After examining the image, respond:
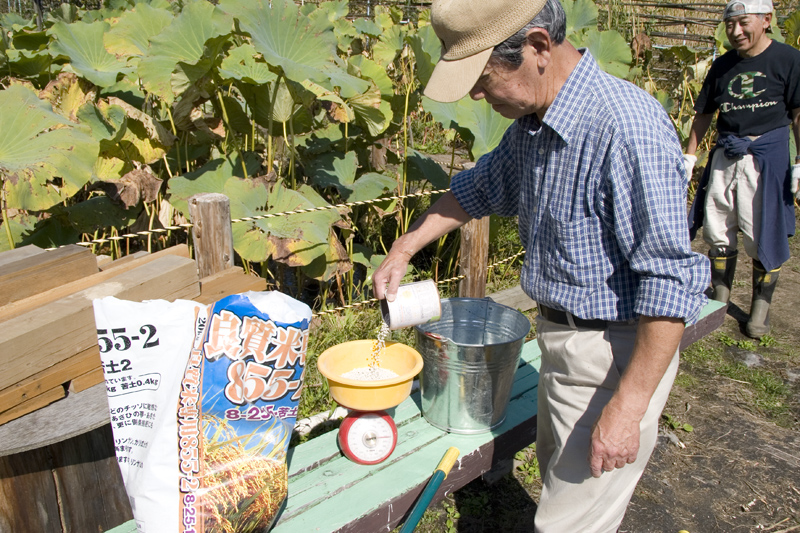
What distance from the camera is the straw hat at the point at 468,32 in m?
1.33

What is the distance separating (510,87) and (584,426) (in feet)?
2.78

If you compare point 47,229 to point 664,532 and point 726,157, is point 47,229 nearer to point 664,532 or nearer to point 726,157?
point 664,532

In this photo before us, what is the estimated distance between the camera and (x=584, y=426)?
5.38 feet

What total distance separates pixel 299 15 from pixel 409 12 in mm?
7604

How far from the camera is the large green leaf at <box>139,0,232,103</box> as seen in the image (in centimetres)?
284

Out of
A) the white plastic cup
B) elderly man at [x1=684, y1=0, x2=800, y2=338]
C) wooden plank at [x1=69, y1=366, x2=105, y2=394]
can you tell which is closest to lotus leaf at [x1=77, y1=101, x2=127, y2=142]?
wooden plank at [x1=69, y1=366, x2=105, y2=394]

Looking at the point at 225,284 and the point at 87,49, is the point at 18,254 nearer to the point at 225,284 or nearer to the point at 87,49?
the point at 225,284

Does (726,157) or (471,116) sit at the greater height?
Answer: (471,116)

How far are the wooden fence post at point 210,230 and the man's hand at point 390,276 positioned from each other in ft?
2.54

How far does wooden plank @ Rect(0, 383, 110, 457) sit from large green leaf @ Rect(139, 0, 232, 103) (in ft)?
5.07

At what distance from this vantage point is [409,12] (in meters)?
10.1

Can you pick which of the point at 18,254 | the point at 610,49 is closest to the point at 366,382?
the point at 18,254

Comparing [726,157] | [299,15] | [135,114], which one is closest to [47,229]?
[135,114]

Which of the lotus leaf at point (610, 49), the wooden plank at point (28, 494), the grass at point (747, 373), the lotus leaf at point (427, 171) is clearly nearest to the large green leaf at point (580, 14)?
the lotus leaf at point (610, 49)
